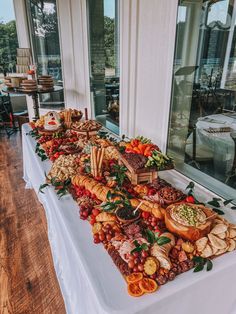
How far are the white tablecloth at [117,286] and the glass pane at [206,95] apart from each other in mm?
585

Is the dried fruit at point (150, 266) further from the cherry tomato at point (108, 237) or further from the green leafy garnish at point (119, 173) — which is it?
the green leafy garnish at point (119, 173)

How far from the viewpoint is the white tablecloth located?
0.70 metres

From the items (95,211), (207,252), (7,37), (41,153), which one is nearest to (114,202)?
(95,211)

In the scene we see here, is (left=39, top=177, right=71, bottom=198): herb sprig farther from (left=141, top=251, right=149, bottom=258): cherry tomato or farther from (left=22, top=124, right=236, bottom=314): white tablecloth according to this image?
(left=141, top=251, right=149, bottom=258): cherry tomato

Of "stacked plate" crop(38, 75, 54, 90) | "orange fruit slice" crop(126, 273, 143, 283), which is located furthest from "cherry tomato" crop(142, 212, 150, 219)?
"stacked plate" crop(38, 75, 54, 90)

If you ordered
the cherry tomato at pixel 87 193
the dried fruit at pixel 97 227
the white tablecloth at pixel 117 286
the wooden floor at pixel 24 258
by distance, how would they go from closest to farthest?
the white tablecloth at pixel 117 286 → the dried fruit at pixel 97 227 → the cherry tomato at pixel 87 193 → the wooden floor at pixel 24 258

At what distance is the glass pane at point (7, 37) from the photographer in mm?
4168

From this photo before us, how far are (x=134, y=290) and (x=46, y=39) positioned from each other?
339 cm

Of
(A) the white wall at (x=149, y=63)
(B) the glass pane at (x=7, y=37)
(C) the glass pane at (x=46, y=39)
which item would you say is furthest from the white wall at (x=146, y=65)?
(B) the glass pane at (x=7, y=37)

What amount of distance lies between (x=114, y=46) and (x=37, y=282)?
1.93m

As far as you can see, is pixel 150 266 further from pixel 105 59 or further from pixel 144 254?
pixel 105 59

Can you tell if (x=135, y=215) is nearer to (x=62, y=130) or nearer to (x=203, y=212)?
(x=203, y=212)

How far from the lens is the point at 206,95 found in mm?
1444

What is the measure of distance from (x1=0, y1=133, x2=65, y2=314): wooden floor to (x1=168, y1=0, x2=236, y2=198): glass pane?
1145 mm
